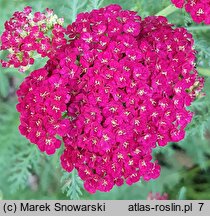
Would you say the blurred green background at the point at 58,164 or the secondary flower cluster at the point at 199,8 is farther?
the blurred green background at the point at 58,164

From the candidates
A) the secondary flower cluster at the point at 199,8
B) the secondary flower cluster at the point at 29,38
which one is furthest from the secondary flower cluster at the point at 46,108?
the secondary flower cluster at the point at 199,8

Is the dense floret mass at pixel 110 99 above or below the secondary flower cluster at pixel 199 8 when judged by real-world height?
below

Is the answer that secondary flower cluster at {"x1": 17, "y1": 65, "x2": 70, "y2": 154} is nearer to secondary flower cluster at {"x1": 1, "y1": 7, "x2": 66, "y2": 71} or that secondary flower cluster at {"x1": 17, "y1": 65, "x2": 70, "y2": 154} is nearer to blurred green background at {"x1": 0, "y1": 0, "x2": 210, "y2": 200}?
secondary flower cluster at {"x1": 1, "y1": 7, "x2": 66, "y2": 71}

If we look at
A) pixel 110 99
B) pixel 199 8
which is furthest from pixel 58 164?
pixel 199 8

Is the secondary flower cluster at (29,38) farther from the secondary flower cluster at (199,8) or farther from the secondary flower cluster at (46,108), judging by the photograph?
the secondary flower cluster at (199,8)

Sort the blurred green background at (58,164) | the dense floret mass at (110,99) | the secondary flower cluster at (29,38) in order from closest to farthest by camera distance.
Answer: the dense floret mass at (110,99) < the secondary flower cluster at (29,38) < the blurred green background at (58,164)

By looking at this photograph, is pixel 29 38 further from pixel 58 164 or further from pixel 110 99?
pixel 58 164

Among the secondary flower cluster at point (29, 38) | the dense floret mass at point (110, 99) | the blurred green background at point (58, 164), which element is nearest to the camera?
the dense floret mass at point (110, 99)
